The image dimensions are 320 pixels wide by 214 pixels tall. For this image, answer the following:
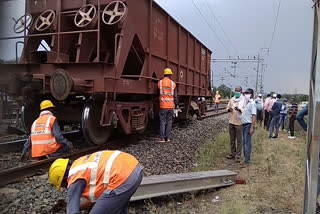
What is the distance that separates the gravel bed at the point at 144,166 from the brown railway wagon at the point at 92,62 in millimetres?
782

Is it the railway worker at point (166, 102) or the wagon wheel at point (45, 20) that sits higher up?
the wagon wheel at point (45, 20)

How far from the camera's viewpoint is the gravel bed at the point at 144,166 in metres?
3.62

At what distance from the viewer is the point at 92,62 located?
589cm

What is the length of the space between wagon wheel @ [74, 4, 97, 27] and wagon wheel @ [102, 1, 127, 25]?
27 cm

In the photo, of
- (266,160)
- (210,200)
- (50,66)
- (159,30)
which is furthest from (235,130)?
(50,66)

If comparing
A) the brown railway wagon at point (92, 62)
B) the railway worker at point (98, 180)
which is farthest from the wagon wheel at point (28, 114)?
the railway worker at point (98, 180)

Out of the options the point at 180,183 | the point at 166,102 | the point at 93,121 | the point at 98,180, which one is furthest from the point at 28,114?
→ the point at 98,180

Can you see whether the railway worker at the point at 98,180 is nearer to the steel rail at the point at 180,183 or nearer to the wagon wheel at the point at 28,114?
the steel rail at the point at 180,183

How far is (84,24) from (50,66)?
1210mm

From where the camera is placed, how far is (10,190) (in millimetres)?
4055

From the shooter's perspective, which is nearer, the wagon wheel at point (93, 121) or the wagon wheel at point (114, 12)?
the wagon wheel at point (93, 121)

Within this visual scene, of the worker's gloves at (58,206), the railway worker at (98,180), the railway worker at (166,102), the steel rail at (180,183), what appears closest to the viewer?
the railway worker at (98,180)

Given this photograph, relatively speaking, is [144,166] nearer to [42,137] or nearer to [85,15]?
[42,137]

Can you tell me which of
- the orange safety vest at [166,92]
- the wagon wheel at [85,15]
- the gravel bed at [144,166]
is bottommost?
the gravel bed at [144,166]
